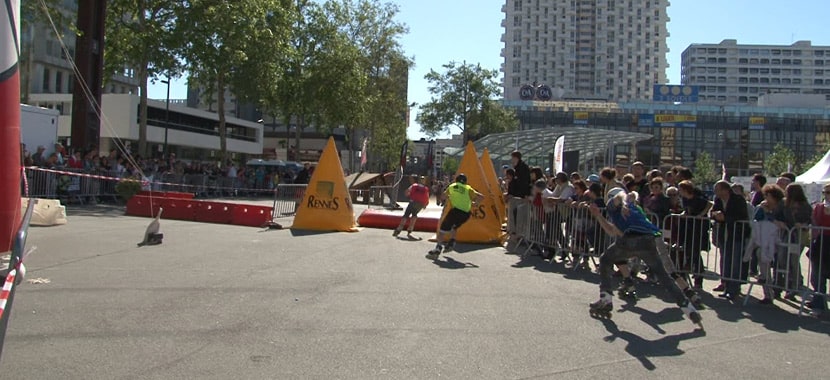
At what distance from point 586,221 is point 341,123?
37.1 meters

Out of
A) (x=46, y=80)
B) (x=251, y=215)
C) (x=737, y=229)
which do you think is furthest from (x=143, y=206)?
(x=46, y=80)

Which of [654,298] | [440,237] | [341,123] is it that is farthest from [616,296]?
[341,123]

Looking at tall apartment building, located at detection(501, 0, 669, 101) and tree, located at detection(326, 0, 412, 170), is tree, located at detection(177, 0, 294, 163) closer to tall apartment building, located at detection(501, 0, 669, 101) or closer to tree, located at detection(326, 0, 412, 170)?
tree, located at detection(326, 0, 412, 170)

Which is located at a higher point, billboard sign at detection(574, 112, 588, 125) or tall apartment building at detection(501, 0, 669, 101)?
tall apartment building at detection(501, 0, 669, 101)

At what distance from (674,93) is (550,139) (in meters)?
82.7

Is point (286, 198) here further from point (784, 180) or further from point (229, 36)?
point (229, 36)

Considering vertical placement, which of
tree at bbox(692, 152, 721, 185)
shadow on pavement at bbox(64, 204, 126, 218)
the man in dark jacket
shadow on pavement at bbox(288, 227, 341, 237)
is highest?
tree at bbox(692, 152, 721, 185)

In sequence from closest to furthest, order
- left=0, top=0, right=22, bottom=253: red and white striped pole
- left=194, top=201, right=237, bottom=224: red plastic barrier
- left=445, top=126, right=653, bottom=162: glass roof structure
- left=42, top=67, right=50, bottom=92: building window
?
left=0, top=0, right=22, bottom=253: red and white striped pole < left=194, top=201, right=237, bottom=224: red plastic barrier < left=445, top=126, right=653, bottom=162: glass roof structure < left=42, top=67, right=50, bottom=92: building window

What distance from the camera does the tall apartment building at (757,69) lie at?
183 m

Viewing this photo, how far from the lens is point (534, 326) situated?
21.4 feet

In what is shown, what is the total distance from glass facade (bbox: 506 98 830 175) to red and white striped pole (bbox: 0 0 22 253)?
98.7m

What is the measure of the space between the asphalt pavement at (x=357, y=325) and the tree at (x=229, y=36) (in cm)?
2146

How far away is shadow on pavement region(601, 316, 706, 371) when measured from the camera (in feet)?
18.7

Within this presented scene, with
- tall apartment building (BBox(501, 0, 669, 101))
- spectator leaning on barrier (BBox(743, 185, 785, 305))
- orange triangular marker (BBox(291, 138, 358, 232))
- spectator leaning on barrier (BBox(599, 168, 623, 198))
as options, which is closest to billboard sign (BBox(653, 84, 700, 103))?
tall apartment building (BBox(501, 0, 669, 101))
